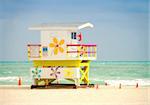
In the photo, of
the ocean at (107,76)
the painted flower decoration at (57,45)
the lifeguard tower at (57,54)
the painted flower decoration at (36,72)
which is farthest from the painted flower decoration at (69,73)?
the ocean at (107,76)

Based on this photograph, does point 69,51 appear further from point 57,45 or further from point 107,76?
point 107,76

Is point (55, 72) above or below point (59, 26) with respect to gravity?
below

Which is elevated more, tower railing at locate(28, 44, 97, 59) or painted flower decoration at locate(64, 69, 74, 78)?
tower railing at locate(28, 44, 97, 59)

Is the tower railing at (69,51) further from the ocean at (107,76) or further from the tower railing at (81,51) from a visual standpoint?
the ocean at (107,76)

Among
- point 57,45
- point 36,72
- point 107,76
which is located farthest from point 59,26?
point 107,76

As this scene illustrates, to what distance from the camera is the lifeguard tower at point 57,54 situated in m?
18.7

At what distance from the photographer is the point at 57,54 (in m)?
18.8

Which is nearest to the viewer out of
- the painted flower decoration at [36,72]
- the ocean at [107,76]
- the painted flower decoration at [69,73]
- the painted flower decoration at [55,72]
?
the painted flower decoration at [69,73]

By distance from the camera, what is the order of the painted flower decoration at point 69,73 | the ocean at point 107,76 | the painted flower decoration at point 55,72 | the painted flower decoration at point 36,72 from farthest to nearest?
the ocean at point 107,76, the painted flower decoration at point 36,72, the painted flower decoration at point 55,72, the painted flower decoration at point 69,73

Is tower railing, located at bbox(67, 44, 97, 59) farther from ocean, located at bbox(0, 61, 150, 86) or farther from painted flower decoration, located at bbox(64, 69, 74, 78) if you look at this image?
ocean, located at bbox(0, 61, 150, 86)

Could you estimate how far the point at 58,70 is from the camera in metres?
18.8

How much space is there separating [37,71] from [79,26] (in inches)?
82.3

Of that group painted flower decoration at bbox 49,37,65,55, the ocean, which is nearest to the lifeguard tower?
painted flower decoration at bbox 49,37,65,55

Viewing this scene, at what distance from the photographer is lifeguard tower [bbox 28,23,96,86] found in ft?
61.4
